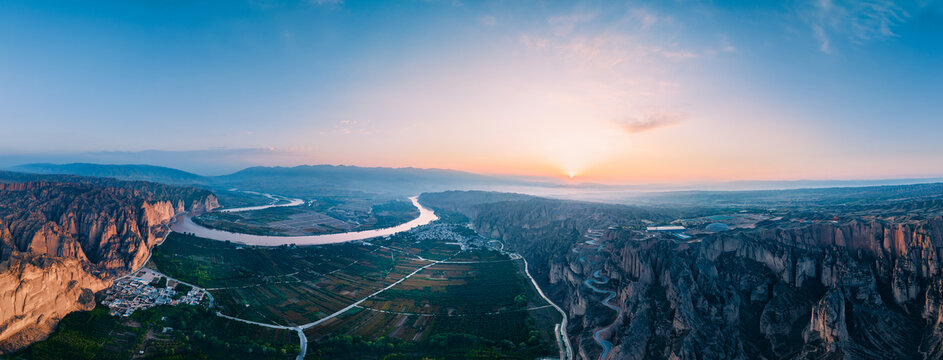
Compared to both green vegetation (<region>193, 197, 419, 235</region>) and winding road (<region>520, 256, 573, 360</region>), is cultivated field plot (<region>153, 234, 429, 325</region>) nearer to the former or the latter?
green vegetation (<region>193, 197, 419, 235</region>)

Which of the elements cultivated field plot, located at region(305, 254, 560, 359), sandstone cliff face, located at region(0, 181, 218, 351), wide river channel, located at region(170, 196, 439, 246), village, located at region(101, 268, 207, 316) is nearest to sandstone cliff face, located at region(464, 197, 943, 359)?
cultivated field plot, located at region(305, 254, 560, 359)

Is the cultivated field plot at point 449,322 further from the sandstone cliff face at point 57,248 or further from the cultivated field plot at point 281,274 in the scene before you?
the sandstone cliff face at point 57,248

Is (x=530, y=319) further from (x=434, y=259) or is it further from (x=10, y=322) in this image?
(x=10, y=322)

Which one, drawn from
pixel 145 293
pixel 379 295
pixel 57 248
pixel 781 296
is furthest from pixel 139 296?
pixel 781 296

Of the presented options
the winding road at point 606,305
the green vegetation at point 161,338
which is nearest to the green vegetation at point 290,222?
the green vegetation at point 161,338

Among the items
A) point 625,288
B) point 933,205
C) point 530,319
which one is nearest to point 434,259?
point 530,319

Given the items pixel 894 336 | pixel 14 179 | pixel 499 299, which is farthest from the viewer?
pixel 14 179

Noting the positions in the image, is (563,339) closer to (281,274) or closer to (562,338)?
(562,338)
